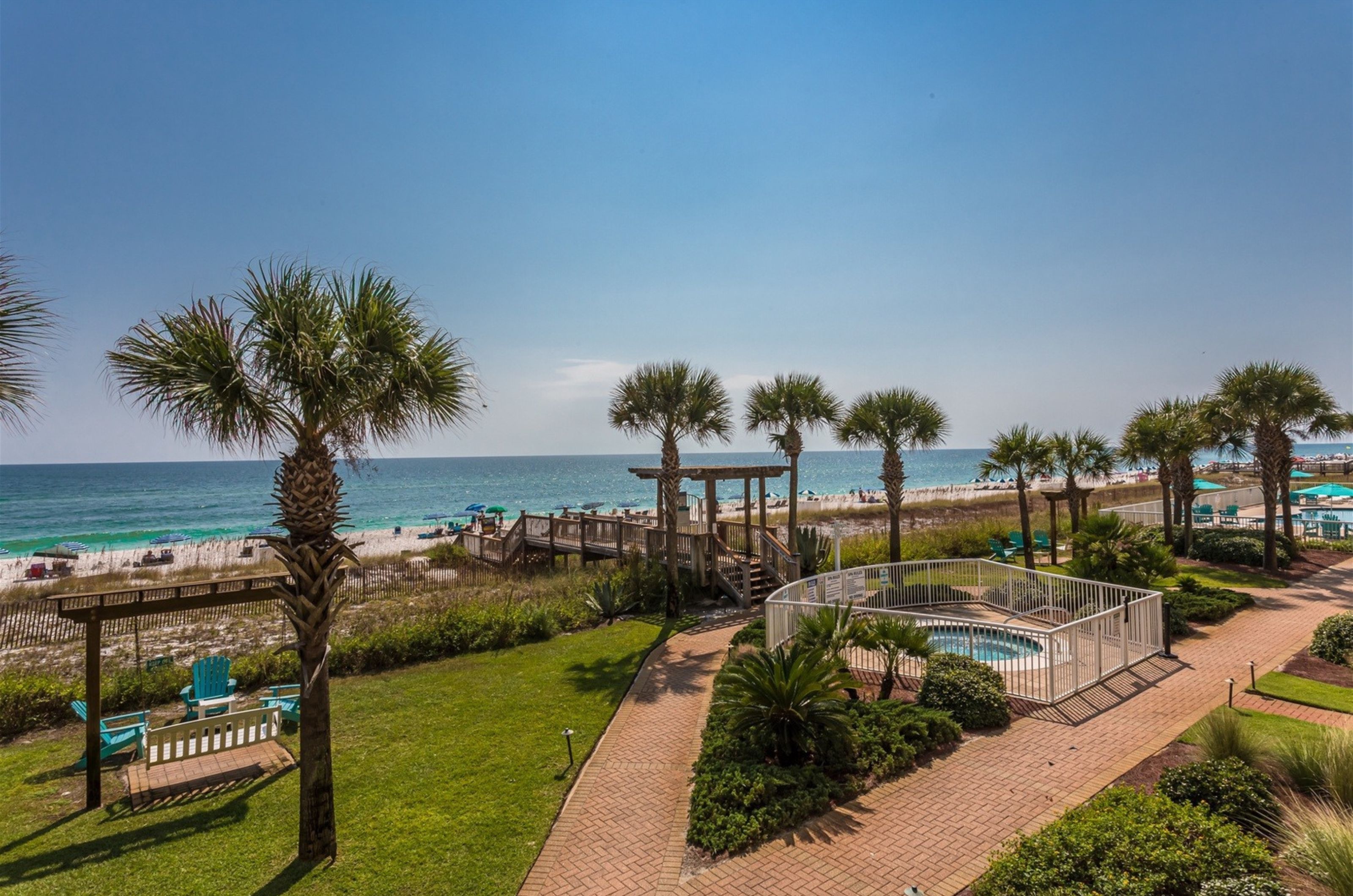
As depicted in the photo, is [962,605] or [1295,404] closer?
[962,605]

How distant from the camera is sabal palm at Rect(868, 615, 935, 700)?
894 cm

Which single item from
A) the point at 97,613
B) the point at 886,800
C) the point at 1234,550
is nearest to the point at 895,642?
the point at 886,800

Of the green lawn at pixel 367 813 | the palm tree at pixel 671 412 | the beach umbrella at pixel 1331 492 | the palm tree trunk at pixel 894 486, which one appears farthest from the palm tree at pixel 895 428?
the beach umbrella at pixel 1331 492

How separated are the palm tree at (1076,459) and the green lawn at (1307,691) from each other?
11.0 m

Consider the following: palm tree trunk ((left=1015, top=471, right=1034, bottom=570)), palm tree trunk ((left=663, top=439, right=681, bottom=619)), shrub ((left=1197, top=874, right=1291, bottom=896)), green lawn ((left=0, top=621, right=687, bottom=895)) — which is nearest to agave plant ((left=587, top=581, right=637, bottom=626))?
palm tree trunk ((left=663, top=439, right=681, bottom=619))

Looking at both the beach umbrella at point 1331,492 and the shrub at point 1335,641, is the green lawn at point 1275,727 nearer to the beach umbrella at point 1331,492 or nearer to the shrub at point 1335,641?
the shrub at point 1335,641

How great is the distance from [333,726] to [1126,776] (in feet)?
34.5

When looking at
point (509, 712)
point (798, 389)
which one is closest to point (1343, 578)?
point (798, 389)

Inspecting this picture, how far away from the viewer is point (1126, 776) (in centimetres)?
693

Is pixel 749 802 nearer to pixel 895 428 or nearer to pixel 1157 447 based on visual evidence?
pixel 895 428

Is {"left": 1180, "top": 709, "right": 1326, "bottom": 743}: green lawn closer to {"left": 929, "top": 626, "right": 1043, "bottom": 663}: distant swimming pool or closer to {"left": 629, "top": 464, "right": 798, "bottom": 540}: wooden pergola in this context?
{"left": 929, "top": 626, "right": 1043, "bottom": 663}: distant swimming pool

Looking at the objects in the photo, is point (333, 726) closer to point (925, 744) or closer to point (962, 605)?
point (925, 744)

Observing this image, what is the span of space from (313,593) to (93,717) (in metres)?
4.02

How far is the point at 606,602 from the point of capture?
51.6ft
